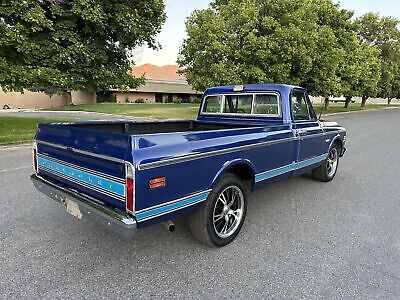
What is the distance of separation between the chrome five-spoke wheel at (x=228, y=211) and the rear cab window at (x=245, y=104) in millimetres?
1591

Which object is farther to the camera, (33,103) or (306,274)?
(33,103)

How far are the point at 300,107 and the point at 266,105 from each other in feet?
2.04

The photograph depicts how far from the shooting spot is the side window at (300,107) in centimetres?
462

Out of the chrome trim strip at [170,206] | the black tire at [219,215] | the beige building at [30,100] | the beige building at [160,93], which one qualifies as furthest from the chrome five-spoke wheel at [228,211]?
the beige building at [160,93]

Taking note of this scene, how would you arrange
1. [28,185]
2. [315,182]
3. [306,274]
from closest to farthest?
[306,274] < [28,185] < [315,182]

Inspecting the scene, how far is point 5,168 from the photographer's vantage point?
658 centimetres

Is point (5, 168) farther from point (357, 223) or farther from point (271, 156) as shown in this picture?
point (357, 223)

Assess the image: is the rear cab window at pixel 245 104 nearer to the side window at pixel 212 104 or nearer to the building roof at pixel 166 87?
the side window at pixel 212 104

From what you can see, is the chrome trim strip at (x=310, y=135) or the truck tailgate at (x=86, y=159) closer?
the truck tailgate at (x=86, y=159)

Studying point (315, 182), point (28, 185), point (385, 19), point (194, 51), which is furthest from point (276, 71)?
point (385, 19)

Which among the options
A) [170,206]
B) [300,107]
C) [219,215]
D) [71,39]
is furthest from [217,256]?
[71,39]

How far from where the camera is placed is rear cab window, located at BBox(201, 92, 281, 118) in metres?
4.55

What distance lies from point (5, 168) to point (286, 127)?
20.2ft

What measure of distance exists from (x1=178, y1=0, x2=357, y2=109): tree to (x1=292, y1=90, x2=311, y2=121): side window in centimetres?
1139
